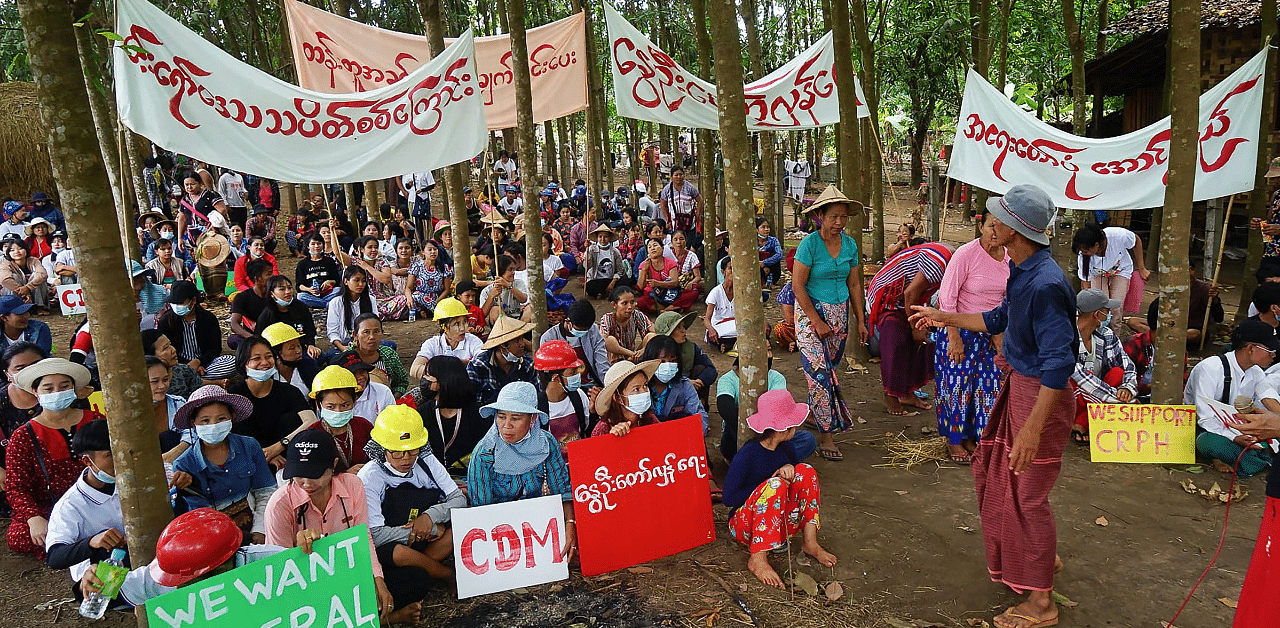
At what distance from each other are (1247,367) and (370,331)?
19.8ft

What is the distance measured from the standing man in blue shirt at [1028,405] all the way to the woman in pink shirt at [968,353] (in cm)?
141

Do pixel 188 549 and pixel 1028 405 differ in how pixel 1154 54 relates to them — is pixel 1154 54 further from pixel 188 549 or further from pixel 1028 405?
pixel 188 549

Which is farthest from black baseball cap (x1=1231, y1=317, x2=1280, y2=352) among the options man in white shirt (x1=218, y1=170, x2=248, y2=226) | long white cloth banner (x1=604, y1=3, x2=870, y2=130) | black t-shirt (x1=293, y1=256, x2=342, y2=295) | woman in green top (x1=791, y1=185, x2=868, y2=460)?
man in white shirt (x1=218, y1=170, x2=248, y2=226)

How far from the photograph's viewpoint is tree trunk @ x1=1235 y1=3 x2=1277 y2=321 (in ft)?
24.6

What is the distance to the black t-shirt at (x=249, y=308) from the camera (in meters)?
7.47

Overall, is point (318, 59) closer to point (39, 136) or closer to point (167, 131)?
point (167, 131)

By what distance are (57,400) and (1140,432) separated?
6.64m

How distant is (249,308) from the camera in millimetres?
7477

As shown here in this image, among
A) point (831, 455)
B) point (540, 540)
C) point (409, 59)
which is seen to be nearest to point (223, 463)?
point (540, 540)

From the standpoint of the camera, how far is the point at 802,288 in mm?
5793

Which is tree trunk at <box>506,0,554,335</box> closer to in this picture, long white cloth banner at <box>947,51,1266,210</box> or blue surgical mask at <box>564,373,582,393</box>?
blue surgical mask at <box>564,373,582,393</box>

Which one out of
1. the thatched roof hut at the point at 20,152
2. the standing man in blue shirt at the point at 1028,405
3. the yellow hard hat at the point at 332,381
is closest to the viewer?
the standing man in blue shirt at the point at 1028,405

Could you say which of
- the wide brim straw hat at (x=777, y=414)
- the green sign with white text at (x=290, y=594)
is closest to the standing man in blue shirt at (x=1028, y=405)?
the wide brim straw hat at (x=777, y=414)

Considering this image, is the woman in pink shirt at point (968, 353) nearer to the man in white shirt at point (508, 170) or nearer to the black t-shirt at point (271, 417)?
the black t-shirt at point (271, 417)
